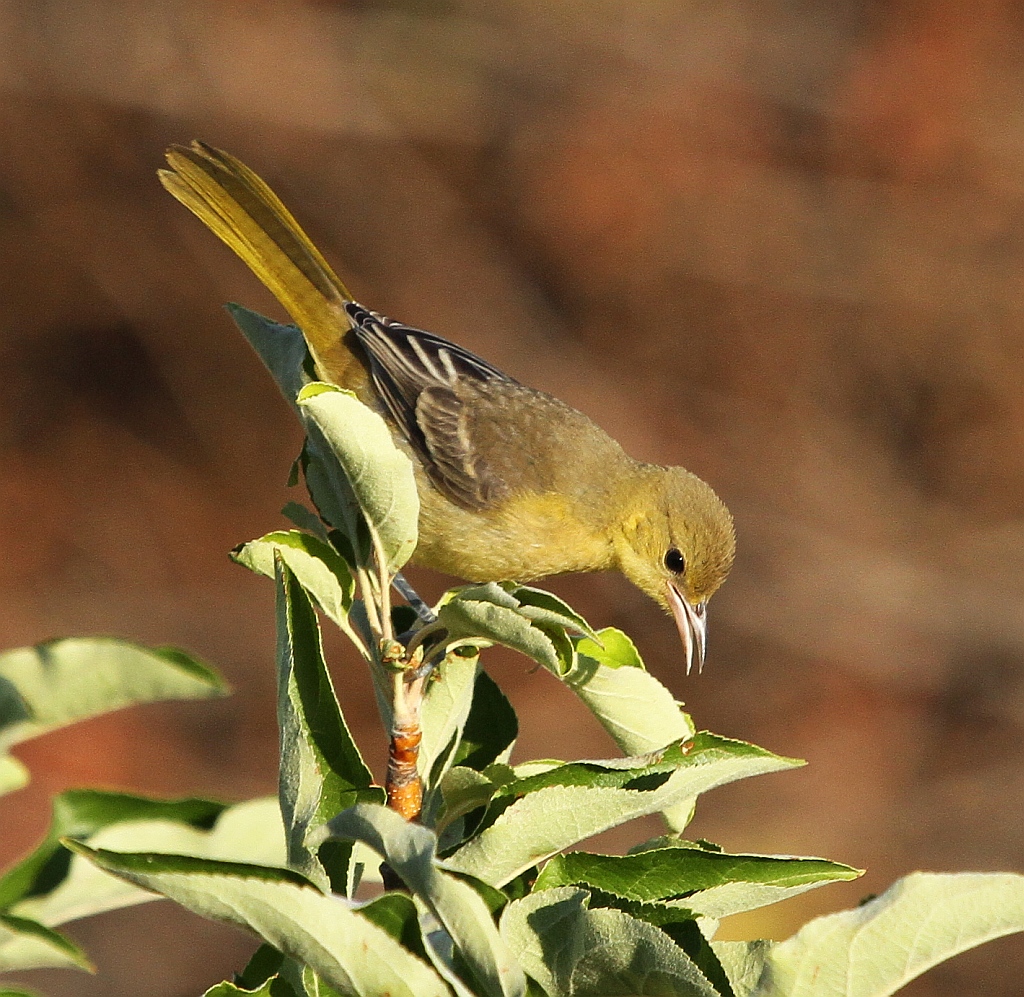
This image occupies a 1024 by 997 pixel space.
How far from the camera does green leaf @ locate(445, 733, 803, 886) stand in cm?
171

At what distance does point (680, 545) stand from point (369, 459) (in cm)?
227

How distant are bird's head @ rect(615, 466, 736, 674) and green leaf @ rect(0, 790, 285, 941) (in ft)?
5.91

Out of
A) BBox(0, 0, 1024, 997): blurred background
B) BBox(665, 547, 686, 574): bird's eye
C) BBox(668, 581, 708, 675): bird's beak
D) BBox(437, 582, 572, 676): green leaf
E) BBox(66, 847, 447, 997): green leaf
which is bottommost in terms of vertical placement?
→ BBox(66, 847, 447, 997): green leaf

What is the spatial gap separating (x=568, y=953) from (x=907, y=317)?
374 inches

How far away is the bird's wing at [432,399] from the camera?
442cm

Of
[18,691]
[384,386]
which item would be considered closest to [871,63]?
[384,386]

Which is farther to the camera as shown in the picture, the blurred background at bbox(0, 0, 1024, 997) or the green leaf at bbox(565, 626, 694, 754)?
the blurred background at bbox(0, 0, 1024, 997)

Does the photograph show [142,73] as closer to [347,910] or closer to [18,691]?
[18,691]

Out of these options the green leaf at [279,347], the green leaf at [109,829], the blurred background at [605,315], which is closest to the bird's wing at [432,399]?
the green leaf at [279,347]

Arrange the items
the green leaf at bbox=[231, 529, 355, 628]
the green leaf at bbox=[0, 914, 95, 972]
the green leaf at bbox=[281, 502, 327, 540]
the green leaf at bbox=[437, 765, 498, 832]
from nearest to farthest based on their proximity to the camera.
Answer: the green leaf at bbox=[437, 765, 498, 832], the green leaf at bbox=[231, 529, 355, 628], the green leaf at bbox=[0, 914, 95, 972], the green leaf at bbox=[281, 502, 327, 540]

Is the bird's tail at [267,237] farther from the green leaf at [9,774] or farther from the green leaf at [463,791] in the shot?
the green leaf at [463,791]

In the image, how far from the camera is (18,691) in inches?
100

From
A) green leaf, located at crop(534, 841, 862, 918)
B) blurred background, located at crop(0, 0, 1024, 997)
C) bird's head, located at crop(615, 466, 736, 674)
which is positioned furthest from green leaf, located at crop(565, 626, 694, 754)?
blurred background, located at crop(0, 0, 1024, 997)

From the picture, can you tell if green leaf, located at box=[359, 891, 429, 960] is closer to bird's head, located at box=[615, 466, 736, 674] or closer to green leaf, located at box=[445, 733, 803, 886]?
green leaf, located at box=[445, 733, 803, 886]
